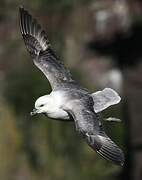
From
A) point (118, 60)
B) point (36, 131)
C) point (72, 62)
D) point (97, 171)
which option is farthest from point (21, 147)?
point (118, 60)

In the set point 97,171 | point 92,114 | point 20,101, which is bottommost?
point 97,171

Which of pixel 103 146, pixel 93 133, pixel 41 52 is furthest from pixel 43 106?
pixel 41 52

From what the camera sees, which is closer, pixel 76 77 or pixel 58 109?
pixel 58 109

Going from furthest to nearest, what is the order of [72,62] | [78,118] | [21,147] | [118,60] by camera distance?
1. [118,60]
2. [72,62]
3. [21,147]
4. [78,118]

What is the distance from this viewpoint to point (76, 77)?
43.8 feet

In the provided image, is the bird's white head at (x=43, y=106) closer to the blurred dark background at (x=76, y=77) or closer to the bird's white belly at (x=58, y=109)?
the bird's white belly at (x=58, y=109)

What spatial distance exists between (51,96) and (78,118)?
48 centimetres

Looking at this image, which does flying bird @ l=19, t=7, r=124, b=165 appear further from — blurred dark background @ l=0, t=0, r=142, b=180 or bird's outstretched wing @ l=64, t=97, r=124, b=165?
blurred dark background @ l=0, t=0, r=142, b=180

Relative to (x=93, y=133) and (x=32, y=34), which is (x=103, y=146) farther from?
(x=32, y=34)

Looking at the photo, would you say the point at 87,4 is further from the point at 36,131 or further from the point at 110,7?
the point at 36,131

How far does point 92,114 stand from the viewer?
7.72m

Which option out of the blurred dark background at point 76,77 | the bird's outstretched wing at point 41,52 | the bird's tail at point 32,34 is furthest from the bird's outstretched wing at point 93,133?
the blurred dark background at point 76,77

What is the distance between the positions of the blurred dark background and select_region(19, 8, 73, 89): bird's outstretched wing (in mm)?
3304

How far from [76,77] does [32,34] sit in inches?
169
